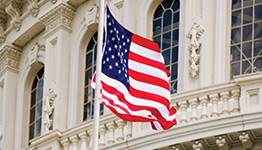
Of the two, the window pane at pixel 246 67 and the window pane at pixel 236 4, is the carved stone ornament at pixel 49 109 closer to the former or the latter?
the window pane at pixel 236 4

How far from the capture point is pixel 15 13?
132 ft

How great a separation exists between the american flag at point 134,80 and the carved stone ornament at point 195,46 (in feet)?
12.6

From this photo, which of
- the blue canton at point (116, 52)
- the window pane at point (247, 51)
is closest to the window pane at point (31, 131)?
the window pane at point (247, 51)

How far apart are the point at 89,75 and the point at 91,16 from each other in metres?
1.68

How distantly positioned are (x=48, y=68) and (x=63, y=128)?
2239 mm

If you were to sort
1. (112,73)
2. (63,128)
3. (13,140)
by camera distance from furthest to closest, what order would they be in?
(13,140) < (63,128) < (112,73)

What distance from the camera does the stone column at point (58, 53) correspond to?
36.9 m

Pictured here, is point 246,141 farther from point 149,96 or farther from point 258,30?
point 258,30

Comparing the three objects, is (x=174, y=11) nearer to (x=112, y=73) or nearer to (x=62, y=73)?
(x=62, y=73)

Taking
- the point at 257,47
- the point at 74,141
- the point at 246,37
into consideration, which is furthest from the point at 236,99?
the point at 74,141

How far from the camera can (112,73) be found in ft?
92.0

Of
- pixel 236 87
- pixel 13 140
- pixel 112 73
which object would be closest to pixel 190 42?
pixel 236 87

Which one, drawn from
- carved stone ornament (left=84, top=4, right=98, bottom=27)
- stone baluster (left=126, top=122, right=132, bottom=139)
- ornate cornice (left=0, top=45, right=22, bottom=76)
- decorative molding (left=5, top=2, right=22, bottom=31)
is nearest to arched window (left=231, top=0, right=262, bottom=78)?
stone baluster (left=126, top=122, right=132, bottom=139)

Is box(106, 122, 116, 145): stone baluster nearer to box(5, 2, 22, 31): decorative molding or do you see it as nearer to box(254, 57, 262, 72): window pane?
box(254, 57, 262, 72): window pane
